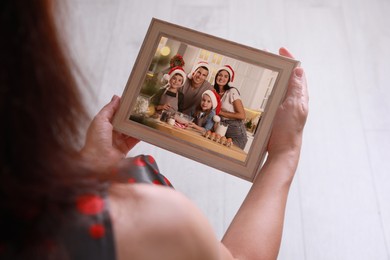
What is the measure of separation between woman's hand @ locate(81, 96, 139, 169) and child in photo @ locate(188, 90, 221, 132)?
0.45 ft

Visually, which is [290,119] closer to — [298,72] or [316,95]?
[298,72]

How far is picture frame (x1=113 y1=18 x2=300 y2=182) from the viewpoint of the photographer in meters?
0.86

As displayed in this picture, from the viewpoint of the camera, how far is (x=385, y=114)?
1.37 meters

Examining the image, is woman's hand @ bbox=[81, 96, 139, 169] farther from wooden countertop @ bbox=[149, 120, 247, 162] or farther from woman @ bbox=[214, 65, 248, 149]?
woman @ bbox=[214, 65, 248, 149]

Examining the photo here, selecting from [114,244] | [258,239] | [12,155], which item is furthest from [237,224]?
Result: [12,155]

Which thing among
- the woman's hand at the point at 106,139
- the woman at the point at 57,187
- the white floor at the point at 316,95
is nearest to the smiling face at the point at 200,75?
the woman's hand at the point at 106,139

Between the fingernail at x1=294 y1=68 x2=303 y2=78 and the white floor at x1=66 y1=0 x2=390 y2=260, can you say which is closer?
the fingernail at x1=294 y1=68 x2=303 y2=78

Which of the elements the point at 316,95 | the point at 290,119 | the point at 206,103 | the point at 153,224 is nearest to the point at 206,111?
the point at 206,103

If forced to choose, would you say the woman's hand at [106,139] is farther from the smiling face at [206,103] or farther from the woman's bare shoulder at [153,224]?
the woman's bare shoulder at [153,224]

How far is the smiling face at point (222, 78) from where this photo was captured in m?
0.90

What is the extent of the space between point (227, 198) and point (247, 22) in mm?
640

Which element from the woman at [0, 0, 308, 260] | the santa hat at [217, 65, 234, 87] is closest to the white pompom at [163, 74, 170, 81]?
the santa hat at [217, 65, 234, 87]

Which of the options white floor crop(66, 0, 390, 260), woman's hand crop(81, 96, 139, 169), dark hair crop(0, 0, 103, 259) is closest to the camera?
dark hair crop(0, 0, 103, 259)

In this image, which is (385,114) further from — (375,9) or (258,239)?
(258,239)
